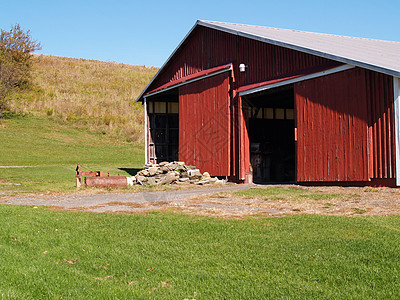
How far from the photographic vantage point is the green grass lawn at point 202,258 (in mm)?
4320

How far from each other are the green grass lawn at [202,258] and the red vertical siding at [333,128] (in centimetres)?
596

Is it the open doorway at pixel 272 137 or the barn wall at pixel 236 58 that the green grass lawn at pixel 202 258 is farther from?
the open doorway at pixel 272 137

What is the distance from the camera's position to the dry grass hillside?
127 ft

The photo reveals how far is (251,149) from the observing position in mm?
18594

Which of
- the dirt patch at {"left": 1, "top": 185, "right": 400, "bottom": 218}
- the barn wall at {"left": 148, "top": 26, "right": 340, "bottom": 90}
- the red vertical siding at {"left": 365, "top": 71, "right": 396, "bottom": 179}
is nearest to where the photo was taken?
the dirt patch at {"left": 1, "top": 185, "right": 400, "bottom": 218}

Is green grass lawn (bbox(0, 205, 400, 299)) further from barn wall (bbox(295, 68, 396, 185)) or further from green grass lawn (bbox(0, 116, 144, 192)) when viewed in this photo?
green grass lawn (bbox(0, 116, 144, 192))

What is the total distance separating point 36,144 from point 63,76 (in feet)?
86.9

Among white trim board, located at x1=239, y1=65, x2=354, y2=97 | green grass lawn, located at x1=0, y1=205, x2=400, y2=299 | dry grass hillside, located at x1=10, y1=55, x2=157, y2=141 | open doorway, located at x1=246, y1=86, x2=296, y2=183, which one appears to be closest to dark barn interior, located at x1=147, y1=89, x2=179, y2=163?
open doorway, located at x1=246, y1=86, x2=296, y2=183

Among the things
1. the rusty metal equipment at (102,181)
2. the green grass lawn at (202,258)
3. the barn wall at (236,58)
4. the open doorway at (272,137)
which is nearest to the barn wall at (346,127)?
the barn wall at (236,58)

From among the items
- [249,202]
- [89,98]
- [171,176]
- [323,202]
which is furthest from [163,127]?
[89,98]

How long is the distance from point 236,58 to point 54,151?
17.7 m

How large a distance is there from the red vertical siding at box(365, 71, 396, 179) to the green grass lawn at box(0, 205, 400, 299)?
545cm

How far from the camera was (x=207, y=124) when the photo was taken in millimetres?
18953

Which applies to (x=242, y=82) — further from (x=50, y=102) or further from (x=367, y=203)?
(x=50, y=102)
